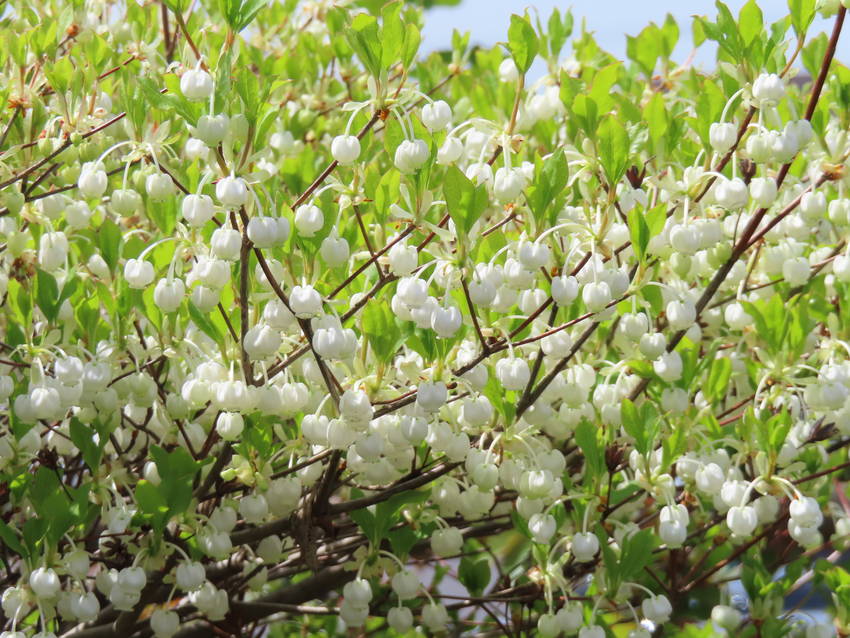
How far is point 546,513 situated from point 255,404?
666mm

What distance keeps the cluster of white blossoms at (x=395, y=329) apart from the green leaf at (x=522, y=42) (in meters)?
0.01

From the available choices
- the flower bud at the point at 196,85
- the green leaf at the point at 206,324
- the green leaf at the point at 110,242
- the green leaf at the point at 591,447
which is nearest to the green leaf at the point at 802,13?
the green leaf at the point at 591,447

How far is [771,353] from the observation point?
7.62 ft

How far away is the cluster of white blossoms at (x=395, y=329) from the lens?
1861 mm

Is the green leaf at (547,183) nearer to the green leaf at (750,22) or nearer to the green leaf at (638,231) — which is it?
the green leaf at (638,231)

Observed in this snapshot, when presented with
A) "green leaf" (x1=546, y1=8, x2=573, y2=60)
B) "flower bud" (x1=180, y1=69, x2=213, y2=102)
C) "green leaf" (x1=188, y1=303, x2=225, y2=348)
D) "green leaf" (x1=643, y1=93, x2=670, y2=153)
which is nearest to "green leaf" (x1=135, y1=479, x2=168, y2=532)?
"green leaf" (x1=188, y1=303, x2=225, y2=348)

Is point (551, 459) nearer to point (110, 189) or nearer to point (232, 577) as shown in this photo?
point (232, 577)

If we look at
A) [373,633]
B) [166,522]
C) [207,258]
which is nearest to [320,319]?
[207,258]

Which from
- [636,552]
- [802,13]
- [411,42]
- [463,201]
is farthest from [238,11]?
[636,552]

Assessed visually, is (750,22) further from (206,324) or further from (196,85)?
(206,324)

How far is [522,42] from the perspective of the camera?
81.6 inches

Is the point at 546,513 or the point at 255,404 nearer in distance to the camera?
the point at 255,404

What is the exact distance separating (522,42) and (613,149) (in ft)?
1.04

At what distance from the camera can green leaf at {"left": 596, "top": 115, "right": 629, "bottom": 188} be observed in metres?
1.91
